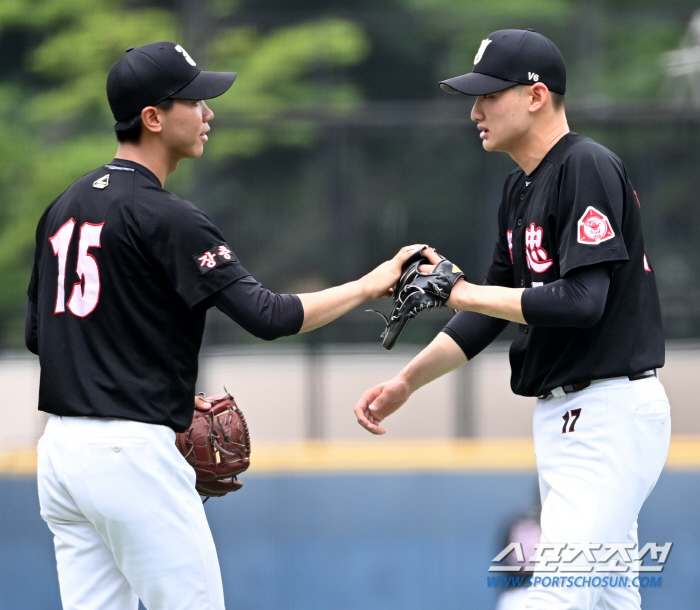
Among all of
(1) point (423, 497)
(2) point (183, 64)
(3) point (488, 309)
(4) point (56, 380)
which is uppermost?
(2) point (183, 64)

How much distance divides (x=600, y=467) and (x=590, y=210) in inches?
31.1

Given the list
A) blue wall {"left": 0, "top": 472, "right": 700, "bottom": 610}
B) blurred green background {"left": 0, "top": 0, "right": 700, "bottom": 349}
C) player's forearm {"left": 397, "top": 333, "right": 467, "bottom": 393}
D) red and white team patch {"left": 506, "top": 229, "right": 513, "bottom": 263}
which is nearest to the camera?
red and white team patch {"left": 506, "top": 229, "right": 513, "bottom": 263}

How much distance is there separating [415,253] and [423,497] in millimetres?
2630

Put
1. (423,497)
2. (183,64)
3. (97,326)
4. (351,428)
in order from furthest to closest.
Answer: (351,428), (423,497), (183,64), (97,326)

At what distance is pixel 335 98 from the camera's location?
865 cm

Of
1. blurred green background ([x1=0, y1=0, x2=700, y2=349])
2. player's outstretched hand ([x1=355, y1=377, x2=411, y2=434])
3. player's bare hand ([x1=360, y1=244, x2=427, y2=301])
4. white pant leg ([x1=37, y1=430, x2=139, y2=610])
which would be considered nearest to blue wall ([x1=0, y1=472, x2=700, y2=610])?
blurred green background ([x1=0, y1=0, x2=700, y2=349])

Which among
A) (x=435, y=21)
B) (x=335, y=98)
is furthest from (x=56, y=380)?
(x=435, y=21)

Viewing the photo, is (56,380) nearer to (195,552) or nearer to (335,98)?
(195,552)

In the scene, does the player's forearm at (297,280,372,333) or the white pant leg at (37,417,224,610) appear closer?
the white pant leg at (37,417,224,610)

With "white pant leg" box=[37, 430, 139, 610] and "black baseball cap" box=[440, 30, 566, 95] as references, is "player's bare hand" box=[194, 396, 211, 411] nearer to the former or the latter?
"white pant leg" box=[37, 430, 139, 610]

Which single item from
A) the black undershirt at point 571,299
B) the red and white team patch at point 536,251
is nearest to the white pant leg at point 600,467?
the black undershirt at point 571,299

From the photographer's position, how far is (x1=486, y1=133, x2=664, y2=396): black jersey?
3193 millimetres

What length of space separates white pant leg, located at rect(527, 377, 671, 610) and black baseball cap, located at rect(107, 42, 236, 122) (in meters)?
1.53

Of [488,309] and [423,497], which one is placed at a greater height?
[488,309]
